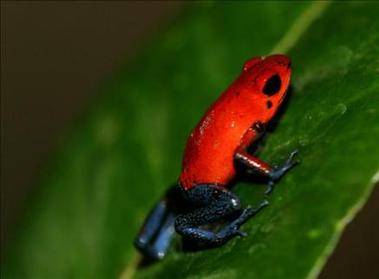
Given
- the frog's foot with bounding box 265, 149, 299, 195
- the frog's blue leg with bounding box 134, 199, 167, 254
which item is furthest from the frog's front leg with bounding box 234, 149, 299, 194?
the frog's blue leg with bounding box 134, 199, 167, 254

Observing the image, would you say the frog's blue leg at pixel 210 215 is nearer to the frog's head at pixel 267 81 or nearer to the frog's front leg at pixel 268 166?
the frog's front leg at pixel 268 166

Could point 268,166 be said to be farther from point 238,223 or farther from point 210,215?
point 210,215

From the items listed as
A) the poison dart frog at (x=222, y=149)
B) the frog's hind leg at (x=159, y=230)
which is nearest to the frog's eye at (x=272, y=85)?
the poison dart frog at (x=222, y=149)

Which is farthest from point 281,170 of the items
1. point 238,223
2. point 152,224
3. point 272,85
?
point 152,224

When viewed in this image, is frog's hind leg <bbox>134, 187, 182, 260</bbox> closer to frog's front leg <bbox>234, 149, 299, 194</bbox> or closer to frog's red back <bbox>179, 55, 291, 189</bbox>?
frog's red back <bbox>179, 55, 291, 189</bbox>

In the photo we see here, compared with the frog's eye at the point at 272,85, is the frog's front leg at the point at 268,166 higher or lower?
lower
